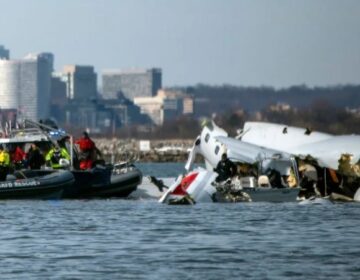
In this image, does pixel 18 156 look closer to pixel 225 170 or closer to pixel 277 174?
pixel 225 170

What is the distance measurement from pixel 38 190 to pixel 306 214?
8.75 metres

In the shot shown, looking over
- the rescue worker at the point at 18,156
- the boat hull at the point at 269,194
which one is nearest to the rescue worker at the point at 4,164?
the rescue worker at the point at 18,156

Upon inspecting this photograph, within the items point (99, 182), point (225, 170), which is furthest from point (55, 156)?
point (225, 170)

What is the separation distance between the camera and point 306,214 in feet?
145

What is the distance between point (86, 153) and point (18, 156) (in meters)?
2.57

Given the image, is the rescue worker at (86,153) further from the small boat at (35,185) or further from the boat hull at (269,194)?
the boat hull at (269,194)

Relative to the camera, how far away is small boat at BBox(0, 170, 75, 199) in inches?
1927

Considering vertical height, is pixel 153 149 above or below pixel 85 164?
below

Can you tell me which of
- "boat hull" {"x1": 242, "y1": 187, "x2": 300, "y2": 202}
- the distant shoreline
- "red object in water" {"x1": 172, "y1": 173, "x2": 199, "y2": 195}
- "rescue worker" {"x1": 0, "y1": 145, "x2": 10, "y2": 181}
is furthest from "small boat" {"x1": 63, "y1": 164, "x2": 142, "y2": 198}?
the distant shoreline

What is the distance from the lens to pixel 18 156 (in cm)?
5322

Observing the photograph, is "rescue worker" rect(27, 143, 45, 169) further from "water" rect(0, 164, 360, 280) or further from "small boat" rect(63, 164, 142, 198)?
"water" rect(0, 164, 360, 280)

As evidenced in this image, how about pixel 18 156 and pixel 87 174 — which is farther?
pixel 18 156

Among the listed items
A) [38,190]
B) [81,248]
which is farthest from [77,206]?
[81,248]

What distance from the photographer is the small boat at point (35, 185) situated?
161ft
